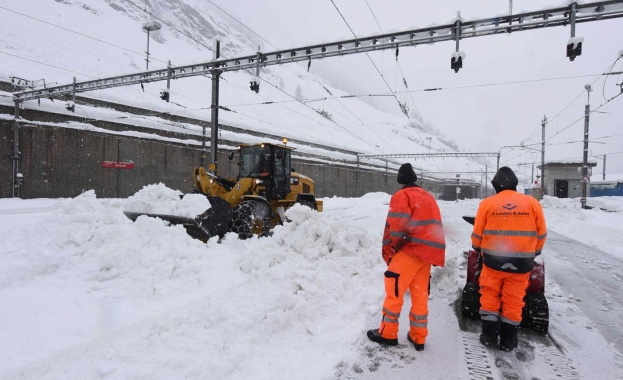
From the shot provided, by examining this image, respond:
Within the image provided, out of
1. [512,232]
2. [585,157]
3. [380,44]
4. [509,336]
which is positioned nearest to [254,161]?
[380,44]

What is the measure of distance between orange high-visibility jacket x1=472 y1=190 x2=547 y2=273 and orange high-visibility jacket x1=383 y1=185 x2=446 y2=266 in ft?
1.56

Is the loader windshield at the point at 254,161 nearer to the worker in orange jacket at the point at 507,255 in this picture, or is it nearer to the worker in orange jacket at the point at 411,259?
the worker in orange jacket at the point at 411,259

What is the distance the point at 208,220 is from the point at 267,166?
251 centimetres

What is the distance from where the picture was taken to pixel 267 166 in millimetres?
8500

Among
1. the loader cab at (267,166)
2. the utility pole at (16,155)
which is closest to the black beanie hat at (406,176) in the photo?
the loader cab at (267,166)

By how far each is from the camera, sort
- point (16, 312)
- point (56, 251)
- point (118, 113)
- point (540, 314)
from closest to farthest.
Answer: point (16, 312), point (540, 314), point (56, 251), point (118, 113)

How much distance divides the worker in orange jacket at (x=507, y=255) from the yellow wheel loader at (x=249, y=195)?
16.9 feet

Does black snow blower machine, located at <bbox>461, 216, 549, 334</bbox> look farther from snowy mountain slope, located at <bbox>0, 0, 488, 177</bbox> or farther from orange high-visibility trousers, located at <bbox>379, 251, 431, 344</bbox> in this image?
snowy mountain slope, located at <bbox>0, 0, 488, 177</bbox>

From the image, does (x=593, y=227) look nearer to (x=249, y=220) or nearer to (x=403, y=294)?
(x=249, y=220)

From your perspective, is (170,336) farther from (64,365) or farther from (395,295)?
(395,295)

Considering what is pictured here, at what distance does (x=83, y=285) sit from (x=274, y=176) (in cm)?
534

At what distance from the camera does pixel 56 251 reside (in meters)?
4.23

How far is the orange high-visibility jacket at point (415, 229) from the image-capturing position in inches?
121

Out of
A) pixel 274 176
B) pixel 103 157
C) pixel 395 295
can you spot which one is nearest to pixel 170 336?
pixel 395 295
